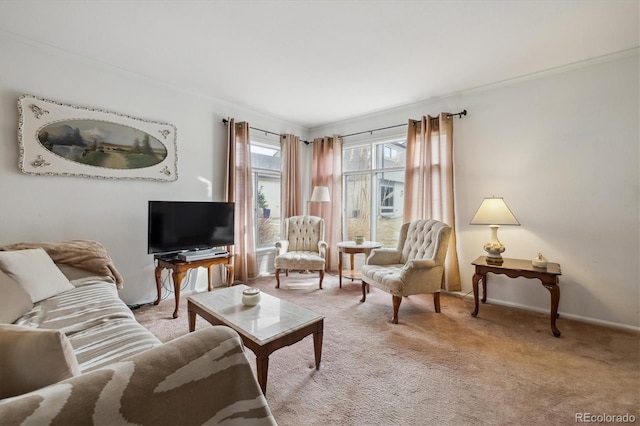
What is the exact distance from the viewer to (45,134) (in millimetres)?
2617

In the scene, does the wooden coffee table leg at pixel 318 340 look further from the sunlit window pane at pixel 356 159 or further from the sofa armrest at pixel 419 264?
the sunlit window pane at pixel 356 159

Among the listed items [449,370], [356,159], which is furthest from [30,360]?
[356,159]

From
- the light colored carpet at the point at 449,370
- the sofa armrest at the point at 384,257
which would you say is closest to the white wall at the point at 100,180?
the light colored carpet at the point at 449,370

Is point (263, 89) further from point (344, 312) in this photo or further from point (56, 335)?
point (56, 335)

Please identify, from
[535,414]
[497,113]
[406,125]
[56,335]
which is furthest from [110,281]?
[497,113]

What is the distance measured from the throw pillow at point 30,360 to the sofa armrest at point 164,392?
134 millimetres

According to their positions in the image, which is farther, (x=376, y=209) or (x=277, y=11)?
(x=376, y=209)

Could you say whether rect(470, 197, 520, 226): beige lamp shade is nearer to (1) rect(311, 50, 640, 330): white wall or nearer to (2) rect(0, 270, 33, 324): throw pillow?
(1) rect(311, 50, 640, 330): white wall

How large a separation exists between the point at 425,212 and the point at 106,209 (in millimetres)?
3727

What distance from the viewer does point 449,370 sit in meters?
1.99

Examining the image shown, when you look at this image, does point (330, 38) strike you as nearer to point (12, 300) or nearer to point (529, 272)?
point (529, 272)

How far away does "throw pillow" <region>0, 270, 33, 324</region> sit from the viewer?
1.59 metres

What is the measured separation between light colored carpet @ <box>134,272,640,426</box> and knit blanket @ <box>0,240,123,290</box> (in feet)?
2.19

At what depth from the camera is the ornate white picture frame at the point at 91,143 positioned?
2.55 m
